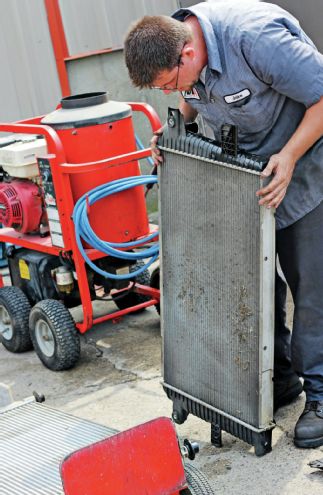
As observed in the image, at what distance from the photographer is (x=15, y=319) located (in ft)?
14.5

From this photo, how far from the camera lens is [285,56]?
2625 millimetres

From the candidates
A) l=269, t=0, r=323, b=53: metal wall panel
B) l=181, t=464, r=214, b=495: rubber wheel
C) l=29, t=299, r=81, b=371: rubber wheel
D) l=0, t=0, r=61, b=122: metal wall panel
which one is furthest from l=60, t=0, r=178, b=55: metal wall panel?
l=181, t=464, r=214, b=495: rubber wheel

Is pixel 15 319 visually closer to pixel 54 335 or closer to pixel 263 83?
pixel 54 335

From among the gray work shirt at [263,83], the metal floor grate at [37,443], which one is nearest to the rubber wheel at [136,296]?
the metal floor grate at [37,443]

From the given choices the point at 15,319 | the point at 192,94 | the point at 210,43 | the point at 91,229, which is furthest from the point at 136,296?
the point at 210,43

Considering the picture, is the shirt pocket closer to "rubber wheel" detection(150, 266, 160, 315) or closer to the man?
the man

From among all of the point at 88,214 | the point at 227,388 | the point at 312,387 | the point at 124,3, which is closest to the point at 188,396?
the point at 227,388

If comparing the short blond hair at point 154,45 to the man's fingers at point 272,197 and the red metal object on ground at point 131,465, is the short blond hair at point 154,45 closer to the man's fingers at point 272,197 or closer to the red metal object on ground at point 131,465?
the man's fingers at point 272,197

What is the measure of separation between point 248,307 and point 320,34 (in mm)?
2897

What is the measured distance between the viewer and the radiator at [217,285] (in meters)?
2.78

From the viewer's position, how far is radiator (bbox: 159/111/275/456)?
9.11ft

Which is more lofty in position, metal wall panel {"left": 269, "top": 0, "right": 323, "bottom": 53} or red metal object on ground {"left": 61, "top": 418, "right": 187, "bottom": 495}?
metal wall panel {"left": 269, "top": 0, "right": 323, "bottom": 53}

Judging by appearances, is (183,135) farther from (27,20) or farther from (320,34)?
(27,20)

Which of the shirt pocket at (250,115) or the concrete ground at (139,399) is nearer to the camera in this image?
the shirt pocket at (250,115)
